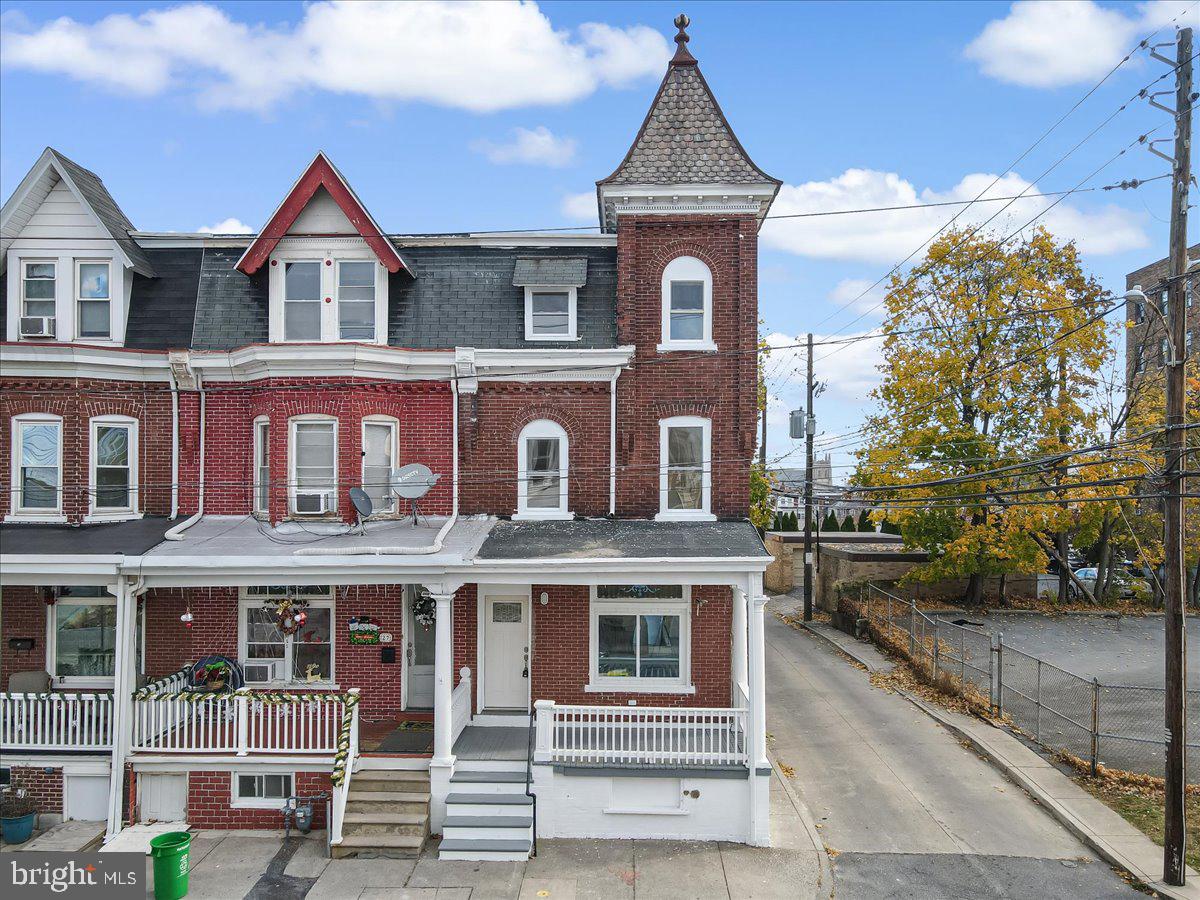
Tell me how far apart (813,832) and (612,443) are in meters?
7.41

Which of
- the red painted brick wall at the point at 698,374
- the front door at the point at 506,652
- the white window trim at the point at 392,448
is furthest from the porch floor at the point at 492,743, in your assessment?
the red painted brick wall at the point at 698,374

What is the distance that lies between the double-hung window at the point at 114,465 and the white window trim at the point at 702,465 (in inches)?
391

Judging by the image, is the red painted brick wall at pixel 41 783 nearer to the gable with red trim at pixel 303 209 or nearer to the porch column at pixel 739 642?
the gable with red trim at pixel 303 209

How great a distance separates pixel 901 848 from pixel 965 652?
33.9ft

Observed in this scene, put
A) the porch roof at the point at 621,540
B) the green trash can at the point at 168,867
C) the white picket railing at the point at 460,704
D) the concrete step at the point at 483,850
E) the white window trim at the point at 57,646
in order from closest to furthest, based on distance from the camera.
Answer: the green trash can at the point at 168,867
the concrete step at the point at 483,850
the porch roof at the point at 621,540
the white picket railing at the point at 460,704
the white window trim at the point at 57,646

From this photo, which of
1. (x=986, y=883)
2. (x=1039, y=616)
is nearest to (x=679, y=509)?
(x=986, y=883)

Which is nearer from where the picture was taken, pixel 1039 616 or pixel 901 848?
pixel 901 848

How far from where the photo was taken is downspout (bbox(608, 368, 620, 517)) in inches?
605

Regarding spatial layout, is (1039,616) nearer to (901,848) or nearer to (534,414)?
(901,848)

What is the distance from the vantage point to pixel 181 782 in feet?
43.2

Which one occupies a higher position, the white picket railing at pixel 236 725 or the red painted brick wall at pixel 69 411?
the red painted brick wall at pixel 69 411

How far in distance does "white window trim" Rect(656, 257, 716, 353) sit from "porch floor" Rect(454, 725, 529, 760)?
24.7 ft

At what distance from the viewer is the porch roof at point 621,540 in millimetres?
13094

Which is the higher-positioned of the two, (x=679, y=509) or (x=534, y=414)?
(x=534, y=414)
